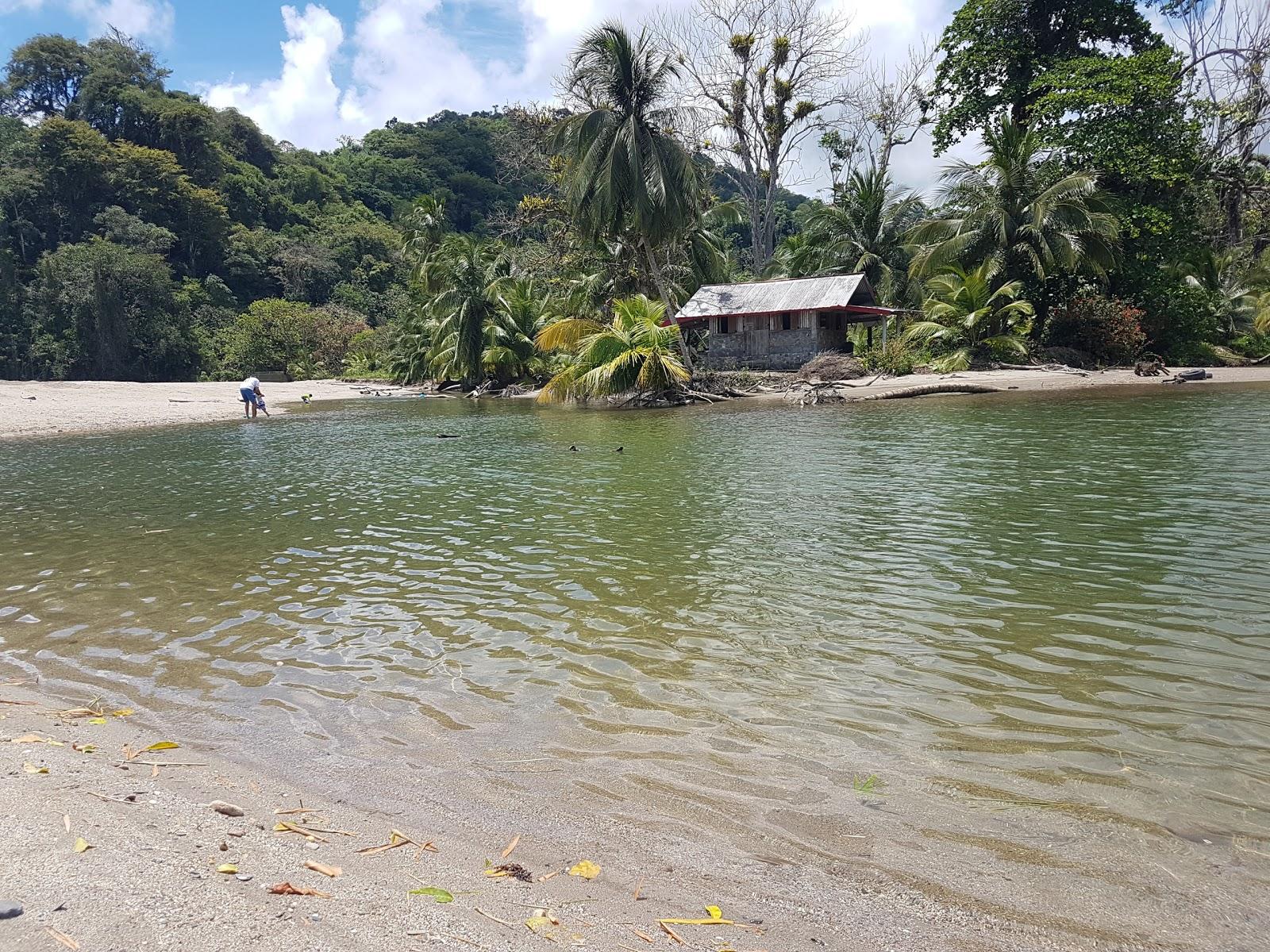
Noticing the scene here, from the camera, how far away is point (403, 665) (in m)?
5.55

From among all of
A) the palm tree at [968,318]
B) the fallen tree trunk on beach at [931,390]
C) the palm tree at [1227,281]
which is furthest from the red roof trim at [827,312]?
the palm tree at [1227,281]

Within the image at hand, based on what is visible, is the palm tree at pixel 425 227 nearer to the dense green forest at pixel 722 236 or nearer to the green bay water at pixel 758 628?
the dense green forest at pixel 722 236

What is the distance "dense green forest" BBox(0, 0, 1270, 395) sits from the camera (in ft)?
99.8

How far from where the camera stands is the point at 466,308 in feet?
131

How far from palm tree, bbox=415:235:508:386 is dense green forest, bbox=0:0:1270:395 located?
0.16 meters

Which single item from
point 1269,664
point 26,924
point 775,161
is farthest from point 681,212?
point 26,924

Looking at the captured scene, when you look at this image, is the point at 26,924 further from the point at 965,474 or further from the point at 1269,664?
the point at 965,474

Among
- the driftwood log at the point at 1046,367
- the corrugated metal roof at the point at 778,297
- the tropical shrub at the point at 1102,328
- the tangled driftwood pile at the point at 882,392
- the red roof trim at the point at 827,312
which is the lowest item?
the tangled driftwood pile at the point at 882,392

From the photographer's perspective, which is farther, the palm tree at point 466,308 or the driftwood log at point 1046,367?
the palm tree at point 466,308

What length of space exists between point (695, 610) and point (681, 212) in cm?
2759

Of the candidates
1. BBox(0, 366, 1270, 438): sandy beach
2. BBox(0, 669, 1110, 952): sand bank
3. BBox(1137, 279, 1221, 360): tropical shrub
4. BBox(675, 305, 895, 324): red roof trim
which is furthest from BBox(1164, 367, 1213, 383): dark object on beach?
BBox(0, 669, 1110, 952): sand bank

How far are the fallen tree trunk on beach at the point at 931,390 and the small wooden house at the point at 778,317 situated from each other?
254 inches

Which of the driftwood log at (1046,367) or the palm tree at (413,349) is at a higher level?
the palm tree at (413,349)

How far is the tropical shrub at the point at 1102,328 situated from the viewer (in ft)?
102
